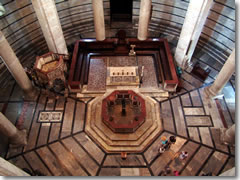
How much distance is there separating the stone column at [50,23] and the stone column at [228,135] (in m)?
10.1

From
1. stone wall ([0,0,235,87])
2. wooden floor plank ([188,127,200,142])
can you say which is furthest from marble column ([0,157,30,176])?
wooden floor plank ([188,127,200,142])

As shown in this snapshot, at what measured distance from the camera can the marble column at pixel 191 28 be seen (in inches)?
385

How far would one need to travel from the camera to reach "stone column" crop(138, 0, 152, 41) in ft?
37.7

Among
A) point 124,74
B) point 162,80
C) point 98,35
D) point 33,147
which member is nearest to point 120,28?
point 98,35

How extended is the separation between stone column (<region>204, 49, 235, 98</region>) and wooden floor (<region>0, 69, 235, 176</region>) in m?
0.50

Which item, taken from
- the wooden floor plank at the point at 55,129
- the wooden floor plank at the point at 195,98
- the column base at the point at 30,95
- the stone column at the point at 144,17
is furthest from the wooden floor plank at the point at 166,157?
the column base at the point at 30,95

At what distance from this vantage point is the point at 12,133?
352 inches

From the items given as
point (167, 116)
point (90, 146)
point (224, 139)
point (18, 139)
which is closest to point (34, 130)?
point (18, 139)

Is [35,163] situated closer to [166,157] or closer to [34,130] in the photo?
[34,130]

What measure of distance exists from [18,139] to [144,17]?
9694 millimetres

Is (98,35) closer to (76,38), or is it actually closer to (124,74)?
(76,38)

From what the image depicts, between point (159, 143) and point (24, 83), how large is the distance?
761 centimetres

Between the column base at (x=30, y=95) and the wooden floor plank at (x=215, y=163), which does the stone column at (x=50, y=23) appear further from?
the wooden floor plank at (x=215, y=163)

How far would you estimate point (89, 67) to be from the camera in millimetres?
12875
